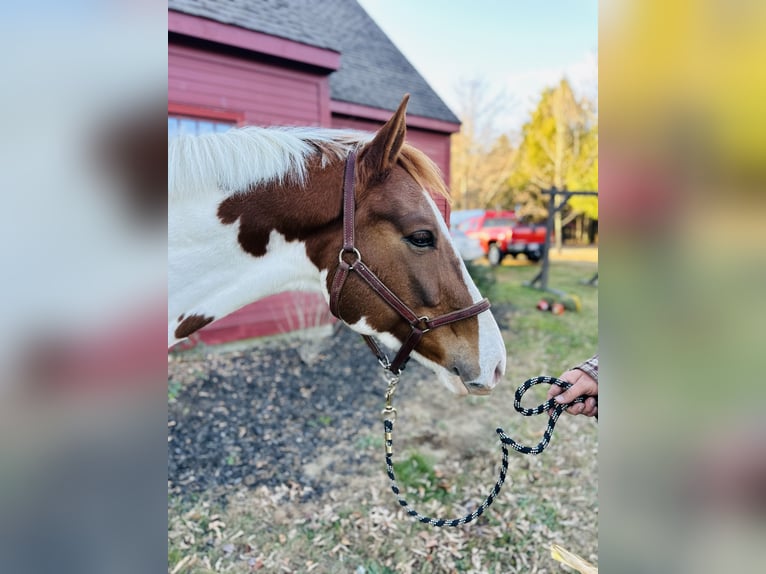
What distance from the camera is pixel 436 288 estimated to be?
62.6 inches

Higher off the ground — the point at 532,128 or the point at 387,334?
the point at 532,128

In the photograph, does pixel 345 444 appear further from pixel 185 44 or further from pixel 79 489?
pixel 185 44

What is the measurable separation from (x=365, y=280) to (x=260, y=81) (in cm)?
504

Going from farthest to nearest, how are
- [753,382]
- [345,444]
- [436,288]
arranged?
[345,444]
[436,288]
[753,382]

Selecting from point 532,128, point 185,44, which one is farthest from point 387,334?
point 532,128

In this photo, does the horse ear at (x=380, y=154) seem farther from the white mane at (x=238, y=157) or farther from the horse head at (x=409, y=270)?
the white mane at (x=238, y=157)

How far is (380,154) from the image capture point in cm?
154

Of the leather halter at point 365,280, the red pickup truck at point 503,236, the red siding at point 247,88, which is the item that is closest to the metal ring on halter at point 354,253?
the leather halter at point 365,280

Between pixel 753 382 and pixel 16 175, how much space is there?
959 millimetres

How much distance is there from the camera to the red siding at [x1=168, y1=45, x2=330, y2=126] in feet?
16.3

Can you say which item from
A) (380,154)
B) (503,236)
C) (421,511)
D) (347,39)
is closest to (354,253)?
(380,154)

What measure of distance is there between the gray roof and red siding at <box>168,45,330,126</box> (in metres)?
0.45

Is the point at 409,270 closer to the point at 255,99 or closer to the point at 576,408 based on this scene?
the point at 576,408

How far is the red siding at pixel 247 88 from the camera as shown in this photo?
4.96 metres
